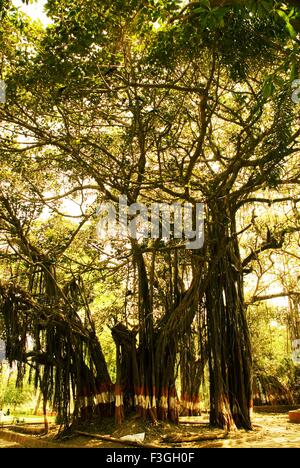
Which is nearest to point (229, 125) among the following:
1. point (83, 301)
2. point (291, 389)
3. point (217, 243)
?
point (217, 243)

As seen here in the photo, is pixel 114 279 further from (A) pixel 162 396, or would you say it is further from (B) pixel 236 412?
(B) pixel 236 412

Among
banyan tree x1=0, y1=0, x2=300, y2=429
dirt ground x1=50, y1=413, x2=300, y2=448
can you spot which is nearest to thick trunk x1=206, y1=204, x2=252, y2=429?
banyan tree x1=0, y1=0, x2=300, y2=429

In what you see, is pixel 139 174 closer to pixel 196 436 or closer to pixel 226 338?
pixel 226 338

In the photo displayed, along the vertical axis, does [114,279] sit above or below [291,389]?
above

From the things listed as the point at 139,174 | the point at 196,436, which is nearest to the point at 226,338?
the point at 196,436

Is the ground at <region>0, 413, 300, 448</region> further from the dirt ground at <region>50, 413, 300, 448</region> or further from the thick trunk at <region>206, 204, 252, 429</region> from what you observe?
the thick trunk at <region>206, 204, 252, 429</region>

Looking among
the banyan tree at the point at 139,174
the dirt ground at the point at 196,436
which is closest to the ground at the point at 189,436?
the dirt ground at the point at 196,436

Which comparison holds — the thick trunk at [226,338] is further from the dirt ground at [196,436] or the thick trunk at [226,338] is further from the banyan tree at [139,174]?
the dirt ground at [196,436]

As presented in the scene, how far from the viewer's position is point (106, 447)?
4938mm

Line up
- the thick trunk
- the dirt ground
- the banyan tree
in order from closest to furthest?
the banyan tree < the dirt ground < the thick trunk

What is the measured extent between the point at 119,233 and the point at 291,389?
642 cm

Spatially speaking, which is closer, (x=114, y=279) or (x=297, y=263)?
(x=114, y=279)

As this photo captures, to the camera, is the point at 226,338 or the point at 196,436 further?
the point at 226,338

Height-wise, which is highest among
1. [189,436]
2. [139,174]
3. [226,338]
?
[139,174]
